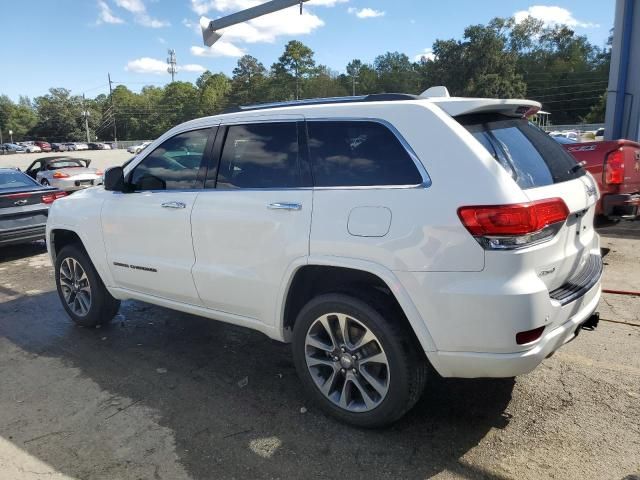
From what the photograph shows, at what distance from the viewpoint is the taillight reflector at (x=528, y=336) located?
2.52 m

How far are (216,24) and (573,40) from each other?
106 m

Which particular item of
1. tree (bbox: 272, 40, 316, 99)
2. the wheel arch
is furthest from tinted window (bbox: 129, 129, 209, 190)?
tree (bbox: 272, 40, 316, 99)

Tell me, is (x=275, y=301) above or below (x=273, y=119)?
below

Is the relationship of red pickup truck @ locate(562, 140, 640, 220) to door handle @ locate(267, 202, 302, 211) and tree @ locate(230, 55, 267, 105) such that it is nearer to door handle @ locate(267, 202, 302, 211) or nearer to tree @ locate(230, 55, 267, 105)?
door handle @ locate(267, 202, 302, 211)

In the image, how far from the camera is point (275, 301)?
3.28 metres

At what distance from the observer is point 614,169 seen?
20.8ft

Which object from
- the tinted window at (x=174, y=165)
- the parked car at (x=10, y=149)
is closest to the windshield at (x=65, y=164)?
the tinted window at (x=174, y=165)

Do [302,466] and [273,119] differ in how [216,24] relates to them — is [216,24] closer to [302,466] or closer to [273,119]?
[273,119]

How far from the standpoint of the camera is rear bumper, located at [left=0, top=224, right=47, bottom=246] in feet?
26.2

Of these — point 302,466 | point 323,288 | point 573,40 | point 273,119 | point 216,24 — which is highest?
point 573,40

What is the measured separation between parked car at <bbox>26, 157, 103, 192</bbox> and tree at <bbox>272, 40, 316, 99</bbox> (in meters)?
87.4

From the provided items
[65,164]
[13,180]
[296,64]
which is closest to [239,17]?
[13,180]

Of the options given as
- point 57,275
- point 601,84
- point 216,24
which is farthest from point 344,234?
point 601,84

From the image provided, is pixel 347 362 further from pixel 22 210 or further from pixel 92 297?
pixel 22 210
